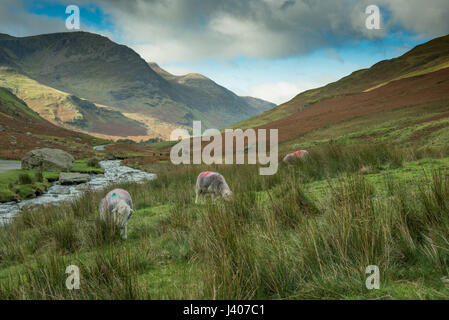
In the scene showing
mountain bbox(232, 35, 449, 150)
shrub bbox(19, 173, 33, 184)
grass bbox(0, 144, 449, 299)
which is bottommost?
grass bbox(0, 144, 449, 299)

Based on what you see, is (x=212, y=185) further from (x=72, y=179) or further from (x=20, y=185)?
(x=72, y=179)

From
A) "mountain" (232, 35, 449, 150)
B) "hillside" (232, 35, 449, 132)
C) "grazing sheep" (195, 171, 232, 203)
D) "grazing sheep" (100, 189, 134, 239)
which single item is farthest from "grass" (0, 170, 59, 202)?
"hillside" (232, 35, 449, 132)

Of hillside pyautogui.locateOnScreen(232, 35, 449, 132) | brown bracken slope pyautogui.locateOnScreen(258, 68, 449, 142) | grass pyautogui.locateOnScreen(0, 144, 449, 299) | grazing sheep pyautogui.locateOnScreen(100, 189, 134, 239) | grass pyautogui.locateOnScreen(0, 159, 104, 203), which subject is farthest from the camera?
hillside pyautogui.locateOnScreen(232, 35, 449, 132)

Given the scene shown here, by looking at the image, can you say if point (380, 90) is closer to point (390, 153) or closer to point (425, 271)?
point (390, 153)

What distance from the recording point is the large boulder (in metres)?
20.6

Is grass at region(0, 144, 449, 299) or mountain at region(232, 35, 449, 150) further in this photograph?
mountain at region(232, 35, 449, 150)

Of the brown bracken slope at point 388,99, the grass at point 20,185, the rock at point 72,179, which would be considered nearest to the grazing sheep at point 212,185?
the grass at point 20,185

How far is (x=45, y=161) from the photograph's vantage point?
21281 millimetres

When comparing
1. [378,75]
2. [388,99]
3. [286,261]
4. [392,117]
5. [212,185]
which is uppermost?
[378,75]

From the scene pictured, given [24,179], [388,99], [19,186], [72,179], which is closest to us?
[19,186]

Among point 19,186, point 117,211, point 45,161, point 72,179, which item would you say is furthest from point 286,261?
point 45,161

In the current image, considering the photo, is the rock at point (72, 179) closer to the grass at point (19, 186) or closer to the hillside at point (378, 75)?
the grass at point (19, 186)

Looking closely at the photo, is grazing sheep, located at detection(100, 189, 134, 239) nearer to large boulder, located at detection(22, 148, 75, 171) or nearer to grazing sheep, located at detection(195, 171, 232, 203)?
grazing sheep, located at detection(195, 171, 232, 203)
